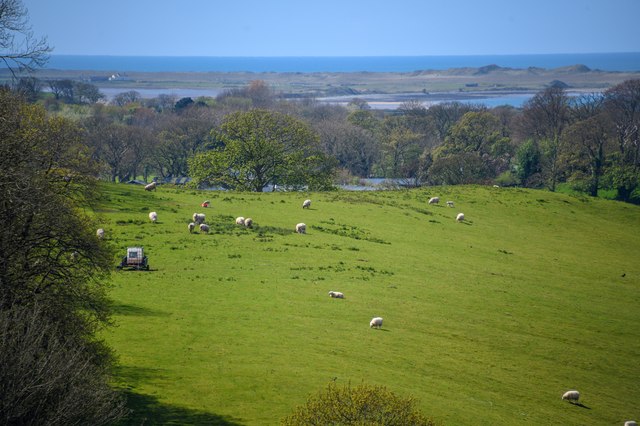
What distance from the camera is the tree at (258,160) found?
73062 millimetres

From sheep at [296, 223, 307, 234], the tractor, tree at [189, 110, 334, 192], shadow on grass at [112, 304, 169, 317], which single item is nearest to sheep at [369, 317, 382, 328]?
shadow on grass at [112, 304, 169, 317]

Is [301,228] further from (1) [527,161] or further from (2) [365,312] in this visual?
(1) [527,161]

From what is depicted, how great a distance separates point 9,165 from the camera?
20.0m

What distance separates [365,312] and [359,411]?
17.7m

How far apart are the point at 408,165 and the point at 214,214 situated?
60.5m

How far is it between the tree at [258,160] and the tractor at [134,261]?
117 feet

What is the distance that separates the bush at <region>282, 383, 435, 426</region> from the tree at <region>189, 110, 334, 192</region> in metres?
56.4

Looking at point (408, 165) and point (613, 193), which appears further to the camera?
point (408, 165)

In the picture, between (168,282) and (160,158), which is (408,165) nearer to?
(160,158)

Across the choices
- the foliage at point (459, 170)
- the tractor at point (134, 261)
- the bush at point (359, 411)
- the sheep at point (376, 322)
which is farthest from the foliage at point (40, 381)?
the foliage at point (459, 170)

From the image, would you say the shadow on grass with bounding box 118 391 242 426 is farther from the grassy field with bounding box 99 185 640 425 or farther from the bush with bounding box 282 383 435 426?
the bush with bounding box 282 383 435 426

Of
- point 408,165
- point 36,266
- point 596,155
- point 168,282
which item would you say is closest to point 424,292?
point 168,282

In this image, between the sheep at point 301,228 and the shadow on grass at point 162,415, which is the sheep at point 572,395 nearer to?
the shadow on grass at point 162,415

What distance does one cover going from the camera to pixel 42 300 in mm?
20188
